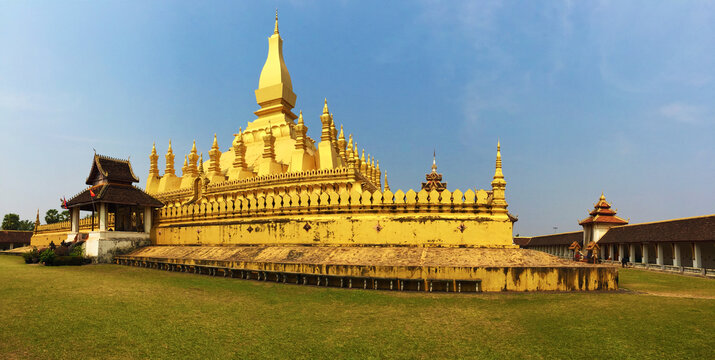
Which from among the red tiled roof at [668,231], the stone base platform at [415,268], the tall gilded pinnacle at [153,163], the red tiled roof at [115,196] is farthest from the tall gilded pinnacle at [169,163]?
the red tiled roof at [668,231]

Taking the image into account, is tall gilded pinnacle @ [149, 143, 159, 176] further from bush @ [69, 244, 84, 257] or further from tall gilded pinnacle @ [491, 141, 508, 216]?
tall gilded pinnacle @ [491, 141, 508, 216]

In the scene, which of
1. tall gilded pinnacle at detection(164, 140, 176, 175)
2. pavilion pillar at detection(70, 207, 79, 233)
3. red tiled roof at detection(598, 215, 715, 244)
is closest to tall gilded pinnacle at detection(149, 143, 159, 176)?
tall gilded pinnacle at detection(164, 140, 176, 175)

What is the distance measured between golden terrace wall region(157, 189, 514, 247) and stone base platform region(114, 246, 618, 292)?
0.58 metres

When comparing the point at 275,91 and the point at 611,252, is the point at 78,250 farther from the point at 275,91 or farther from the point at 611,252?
the point at 611,252

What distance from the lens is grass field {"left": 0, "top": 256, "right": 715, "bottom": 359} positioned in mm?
6059

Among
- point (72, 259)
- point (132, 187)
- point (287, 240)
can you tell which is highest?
point (132, 187)

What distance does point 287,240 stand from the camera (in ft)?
53.2

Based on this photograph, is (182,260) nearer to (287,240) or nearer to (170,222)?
(287,240)

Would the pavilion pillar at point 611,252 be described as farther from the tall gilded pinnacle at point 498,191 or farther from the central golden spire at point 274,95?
the central golden spire at point 274,95

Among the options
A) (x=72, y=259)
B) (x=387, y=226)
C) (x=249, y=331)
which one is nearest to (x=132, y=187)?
(x=72, y=259)

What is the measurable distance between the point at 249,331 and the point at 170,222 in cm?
1735

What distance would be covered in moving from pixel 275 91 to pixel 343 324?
33.0m

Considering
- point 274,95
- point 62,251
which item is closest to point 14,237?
point 274,95

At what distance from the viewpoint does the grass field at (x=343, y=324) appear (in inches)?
239
